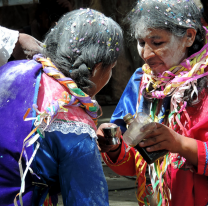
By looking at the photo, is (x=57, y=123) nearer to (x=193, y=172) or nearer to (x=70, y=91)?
(x=70, y=91)

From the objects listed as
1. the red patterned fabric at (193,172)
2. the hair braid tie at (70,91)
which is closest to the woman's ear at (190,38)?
the red patterned fabric at (193,172)

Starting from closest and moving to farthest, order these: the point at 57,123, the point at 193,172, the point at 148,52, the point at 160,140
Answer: the point at 57,123, the point at 160,140, the point at 193,172, the point at 148,52

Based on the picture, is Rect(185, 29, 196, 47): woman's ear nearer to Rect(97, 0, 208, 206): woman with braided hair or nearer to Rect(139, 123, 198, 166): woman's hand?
Rect(97, 0, 208, 206): woman with braided hair

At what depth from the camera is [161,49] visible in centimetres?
193

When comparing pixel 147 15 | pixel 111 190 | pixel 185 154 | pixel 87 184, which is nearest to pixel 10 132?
pixel 87 184

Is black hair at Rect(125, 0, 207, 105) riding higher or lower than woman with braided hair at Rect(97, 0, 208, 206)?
higher

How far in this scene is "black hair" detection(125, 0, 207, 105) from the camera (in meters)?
1.87

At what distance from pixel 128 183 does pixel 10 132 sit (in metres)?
3.01

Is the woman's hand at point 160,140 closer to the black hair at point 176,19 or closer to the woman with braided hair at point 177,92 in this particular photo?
the woman with braided hair at point 177,92

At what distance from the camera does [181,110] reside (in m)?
1.90

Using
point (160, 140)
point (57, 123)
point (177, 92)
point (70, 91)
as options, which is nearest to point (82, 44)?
point (70, 91)

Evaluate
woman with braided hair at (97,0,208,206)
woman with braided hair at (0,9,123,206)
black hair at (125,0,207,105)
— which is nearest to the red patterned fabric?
woman with braided hair at (97,0,208,206)

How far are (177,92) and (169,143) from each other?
0.37 meters

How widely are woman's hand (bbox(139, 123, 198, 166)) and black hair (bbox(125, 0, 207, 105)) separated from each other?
11.3 inches
